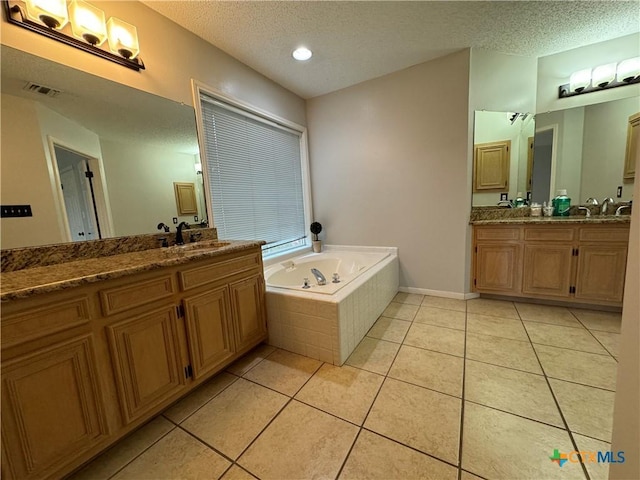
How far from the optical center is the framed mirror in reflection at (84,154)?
3.95ft

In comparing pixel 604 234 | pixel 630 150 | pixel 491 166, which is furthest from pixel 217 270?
pixel 630 150

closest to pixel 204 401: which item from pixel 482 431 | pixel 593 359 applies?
pixel 482 431

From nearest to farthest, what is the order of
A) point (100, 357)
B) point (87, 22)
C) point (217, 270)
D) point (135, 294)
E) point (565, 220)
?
point (100, 357) → point (135, 294) → point (87, 22) → point (217, 270) → point (565, 220)

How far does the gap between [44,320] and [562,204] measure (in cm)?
380

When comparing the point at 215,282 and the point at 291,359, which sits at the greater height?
the point at 215,282

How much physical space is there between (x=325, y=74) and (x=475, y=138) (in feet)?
5.51

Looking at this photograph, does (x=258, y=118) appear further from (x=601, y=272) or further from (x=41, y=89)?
(x=601, y=272)

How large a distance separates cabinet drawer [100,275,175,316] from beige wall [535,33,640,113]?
3.70m

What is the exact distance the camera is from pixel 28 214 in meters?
1.23

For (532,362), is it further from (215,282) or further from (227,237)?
(227,237)

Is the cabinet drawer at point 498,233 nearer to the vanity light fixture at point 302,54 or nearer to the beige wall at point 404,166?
the beige wall at point 404,166

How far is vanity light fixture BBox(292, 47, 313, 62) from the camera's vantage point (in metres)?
2.21

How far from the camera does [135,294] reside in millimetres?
1148

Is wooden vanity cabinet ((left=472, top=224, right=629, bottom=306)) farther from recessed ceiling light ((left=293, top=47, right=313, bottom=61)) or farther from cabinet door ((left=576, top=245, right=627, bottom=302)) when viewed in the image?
recessed ceiling light ((left=293, top=47, right=313, bottom=61))
